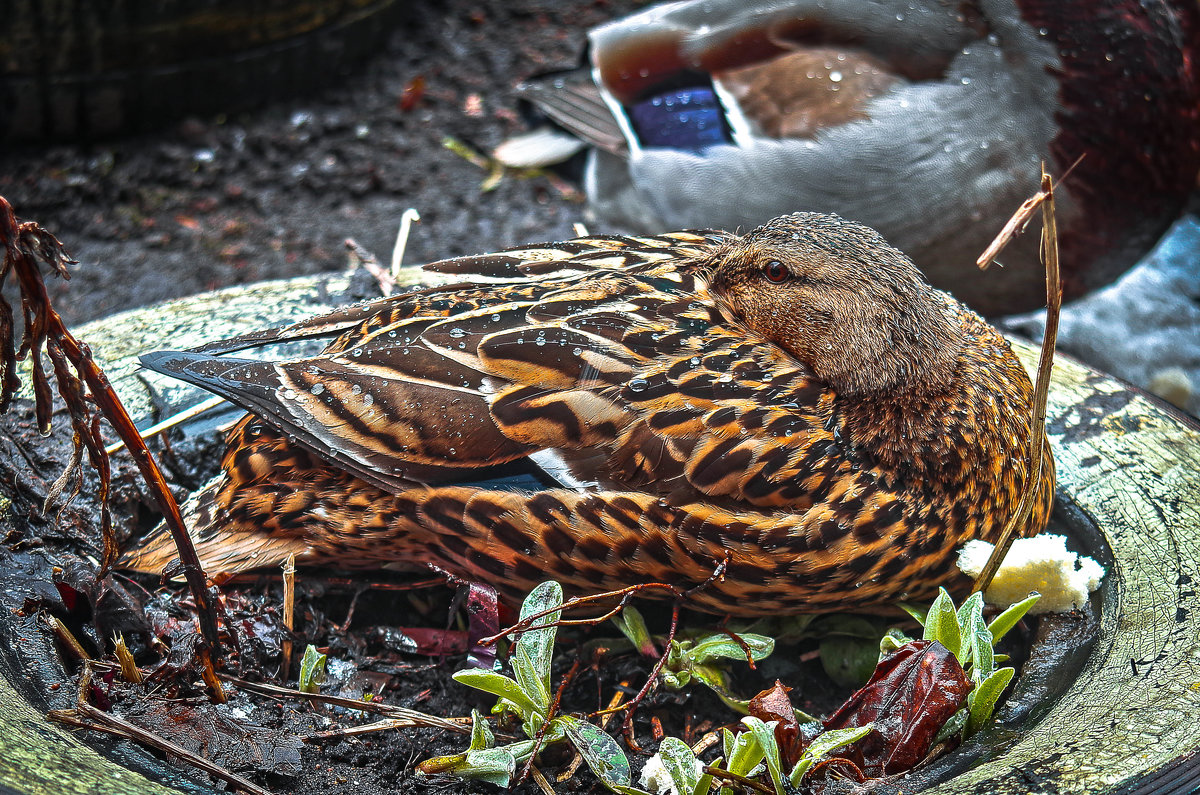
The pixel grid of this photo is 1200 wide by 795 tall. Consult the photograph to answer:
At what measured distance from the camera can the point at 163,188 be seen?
191 inches

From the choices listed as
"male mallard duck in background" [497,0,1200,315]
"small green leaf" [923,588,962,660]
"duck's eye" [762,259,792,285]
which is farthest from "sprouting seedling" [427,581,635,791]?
"male mallard duck in background" [497,0,1200,315]

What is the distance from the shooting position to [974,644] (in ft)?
5.16

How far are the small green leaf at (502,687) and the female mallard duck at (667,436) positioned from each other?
268 millimetres

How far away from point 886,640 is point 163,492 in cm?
106

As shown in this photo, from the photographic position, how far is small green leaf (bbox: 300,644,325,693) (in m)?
1.68

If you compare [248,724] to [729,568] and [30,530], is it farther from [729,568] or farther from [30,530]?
[729,568]

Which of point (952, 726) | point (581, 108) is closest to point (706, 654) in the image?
point (952, 726)

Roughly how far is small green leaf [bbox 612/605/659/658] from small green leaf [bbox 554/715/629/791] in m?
0.26

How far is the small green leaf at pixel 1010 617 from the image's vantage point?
5.27 ft

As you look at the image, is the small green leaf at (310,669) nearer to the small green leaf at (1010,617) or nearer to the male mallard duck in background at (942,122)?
the small green leaf at (1010,617)

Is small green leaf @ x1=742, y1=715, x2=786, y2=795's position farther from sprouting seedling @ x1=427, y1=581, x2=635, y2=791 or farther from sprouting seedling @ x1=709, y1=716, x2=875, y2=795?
sprouting seedling @ x1=427, y1=581, x2=635, y2=791

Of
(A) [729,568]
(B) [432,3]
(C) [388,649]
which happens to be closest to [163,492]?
(C) [388,649]

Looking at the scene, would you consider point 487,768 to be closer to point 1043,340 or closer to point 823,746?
point 823,746

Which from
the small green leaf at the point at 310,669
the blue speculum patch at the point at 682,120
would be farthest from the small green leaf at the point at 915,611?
the blue speculum patch at the point at 682,120
